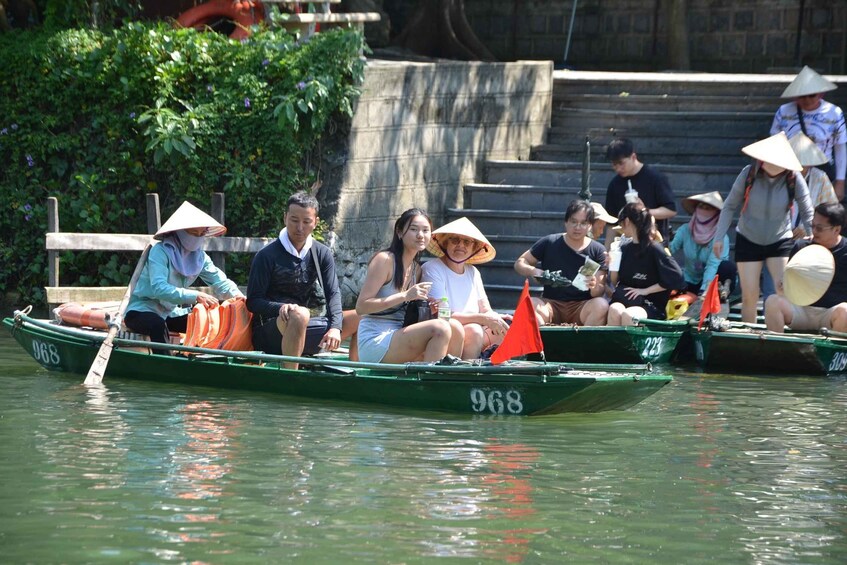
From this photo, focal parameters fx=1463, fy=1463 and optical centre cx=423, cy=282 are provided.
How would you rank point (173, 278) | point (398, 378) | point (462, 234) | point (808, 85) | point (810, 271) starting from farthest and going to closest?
1. point (808, 85)
2. point (810, 271)
3. point (173, 278)
4. point (462, 234)
5. point (398, 378)

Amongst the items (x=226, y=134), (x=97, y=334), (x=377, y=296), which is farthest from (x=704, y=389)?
(x=226, y=134)

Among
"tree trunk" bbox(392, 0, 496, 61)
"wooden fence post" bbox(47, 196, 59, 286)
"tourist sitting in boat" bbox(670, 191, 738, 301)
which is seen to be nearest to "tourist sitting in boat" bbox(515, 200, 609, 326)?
"tourist sitting in boat" bbox(670, 191, 738, 301)

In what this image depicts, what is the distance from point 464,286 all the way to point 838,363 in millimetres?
3357

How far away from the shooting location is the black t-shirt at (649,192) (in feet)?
42.4

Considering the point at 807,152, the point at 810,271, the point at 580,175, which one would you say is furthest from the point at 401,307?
the point at 580,175

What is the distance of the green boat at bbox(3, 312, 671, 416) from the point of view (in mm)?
9016

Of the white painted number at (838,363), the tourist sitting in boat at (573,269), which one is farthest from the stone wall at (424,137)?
the white painted number at (838,363)

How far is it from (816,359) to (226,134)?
246 inches

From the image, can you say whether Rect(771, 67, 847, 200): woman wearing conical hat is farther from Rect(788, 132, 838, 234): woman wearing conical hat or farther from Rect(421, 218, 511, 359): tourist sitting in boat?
Rect(421, 218, 511, 359): tourist sitting in boat

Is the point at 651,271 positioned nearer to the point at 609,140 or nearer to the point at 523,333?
the point at 523,333

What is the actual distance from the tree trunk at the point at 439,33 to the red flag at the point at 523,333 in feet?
39.6

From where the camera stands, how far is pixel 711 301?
37.6 ft

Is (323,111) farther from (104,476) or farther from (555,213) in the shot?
(104,476)

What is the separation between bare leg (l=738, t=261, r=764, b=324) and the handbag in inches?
137
